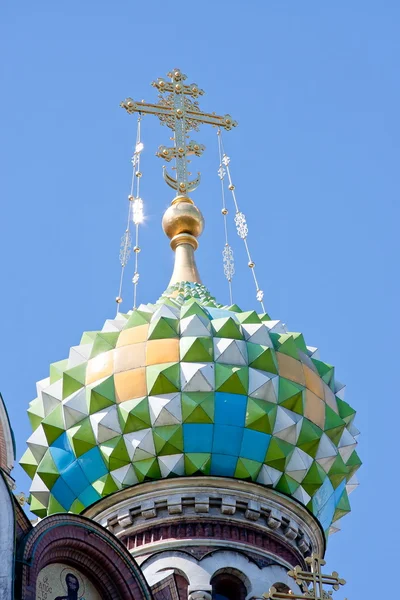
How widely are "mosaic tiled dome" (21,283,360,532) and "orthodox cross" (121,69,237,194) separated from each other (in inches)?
142

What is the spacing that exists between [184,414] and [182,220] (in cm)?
411

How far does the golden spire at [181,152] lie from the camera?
71.5ft

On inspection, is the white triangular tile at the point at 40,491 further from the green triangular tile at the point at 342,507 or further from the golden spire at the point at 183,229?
the golden spire at the point at 183,229

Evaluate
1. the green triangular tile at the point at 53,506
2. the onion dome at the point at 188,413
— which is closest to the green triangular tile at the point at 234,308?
the onion dome at the point at 188,413

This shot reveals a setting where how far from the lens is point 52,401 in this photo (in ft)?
63.3

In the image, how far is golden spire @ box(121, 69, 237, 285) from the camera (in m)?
21.8

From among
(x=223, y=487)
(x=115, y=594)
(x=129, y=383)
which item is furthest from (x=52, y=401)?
(x=115, y=594)

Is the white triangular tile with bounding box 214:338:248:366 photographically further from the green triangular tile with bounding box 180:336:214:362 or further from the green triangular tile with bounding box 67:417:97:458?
the green triangular tile with bounding box 67:417:97:458

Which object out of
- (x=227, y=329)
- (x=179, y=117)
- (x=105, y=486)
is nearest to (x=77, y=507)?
(x=105, y=486)

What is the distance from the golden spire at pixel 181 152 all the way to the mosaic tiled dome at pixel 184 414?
6.91ft

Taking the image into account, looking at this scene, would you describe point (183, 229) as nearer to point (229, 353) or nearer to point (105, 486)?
point (229, 353)

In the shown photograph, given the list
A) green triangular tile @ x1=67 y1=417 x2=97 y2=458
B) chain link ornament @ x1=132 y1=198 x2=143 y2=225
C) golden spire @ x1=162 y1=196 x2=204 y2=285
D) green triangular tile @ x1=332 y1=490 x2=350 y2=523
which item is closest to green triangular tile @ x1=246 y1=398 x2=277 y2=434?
green triangular tile @ x1=67 y1=417 x2=97 y2=458

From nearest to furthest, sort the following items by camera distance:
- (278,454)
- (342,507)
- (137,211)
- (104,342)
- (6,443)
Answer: (6,443)
(278,454)
(104,342)
(342,507)
(137,211)

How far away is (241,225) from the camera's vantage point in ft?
74.6
